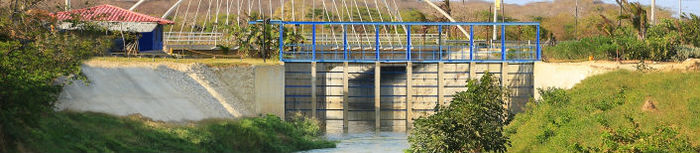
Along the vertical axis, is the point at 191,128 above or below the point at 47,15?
below

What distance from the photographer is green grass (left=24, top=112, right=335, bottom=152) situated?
37.2m

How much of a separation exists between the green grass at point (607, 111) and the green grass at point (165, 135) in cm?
975

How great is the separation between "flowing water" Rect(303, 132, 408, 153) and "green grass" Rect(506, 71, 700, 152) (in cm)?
591

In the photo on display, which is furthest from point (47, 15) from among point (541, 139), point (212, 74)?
point (541, 139)

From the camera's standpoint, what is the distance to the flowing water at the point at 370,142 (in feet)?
173

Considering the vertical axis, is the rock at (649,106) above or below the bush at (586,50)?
below

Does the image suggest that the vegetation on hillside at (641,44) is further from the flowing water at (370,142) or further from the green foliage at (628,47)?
the flowing water at (370,142)

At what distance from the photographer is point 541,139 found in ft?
146

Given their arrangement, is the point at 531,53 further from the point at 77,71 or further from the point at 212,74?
the point at 77,71

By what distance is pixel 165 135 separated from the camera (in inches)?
1693

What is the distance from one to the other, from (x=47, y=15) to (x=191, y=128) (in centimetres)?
713

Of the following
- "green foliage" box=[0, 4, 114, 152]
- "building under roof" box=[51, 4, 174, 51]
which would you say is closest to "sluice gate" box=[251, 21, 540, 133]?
"building under roof" box=[51, 4, 174, 51]

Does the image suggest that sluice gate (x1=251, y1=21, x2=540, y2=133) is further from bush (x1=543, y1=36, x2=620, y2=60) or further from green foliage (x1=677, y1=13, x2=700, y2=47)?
green foliage (x1=677, y1=13, x2=700, y2=47)

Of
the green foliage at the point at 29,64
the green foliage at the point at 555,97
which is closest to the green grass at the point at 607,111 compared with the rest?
the green foliage at the point at 555,97
